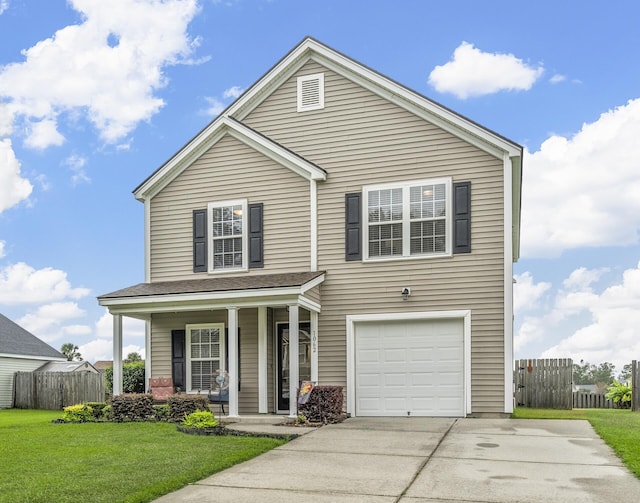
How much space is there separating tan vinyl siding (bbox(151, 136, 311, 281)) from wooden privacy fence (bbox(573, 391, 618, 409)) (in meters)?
11.5

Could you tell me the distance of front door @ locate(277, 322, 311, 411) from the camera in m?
14.6

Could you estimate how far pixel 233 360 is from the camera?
1320cm

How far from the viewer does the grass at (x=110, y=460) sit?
648cm

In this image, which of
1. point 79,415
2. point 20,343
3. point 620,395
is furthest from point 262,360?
point 20,343

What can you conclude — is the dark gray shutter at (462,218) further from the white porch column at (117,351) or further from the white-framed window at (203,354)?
the white porch column at (117,351)

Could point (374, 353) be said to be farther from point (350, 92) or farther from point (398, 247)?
point (350, 92)

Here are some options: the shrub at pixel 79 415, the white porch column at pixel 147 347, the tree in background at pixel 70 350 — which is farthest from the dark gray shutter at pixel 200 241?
the tree in background at pixel 70 350

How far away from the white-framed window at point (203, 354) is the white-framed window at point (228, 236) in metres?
1.41

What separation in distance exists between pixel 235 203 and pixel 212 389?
13.9 feet

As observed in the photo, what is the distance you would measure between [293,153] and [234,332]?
4.20 meters

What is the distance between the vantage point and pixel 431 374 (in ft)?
44.6

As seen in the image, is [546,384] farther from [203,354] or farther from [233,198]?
[233,198]

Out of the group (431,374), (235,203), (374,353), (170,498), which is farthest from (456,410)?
(170,498)

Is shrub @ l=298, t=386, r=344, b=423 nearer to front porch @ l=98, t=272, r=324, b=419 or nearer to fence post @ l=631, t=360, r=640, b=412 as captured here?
front porch @ l=98, t=272, r=324, b=419
